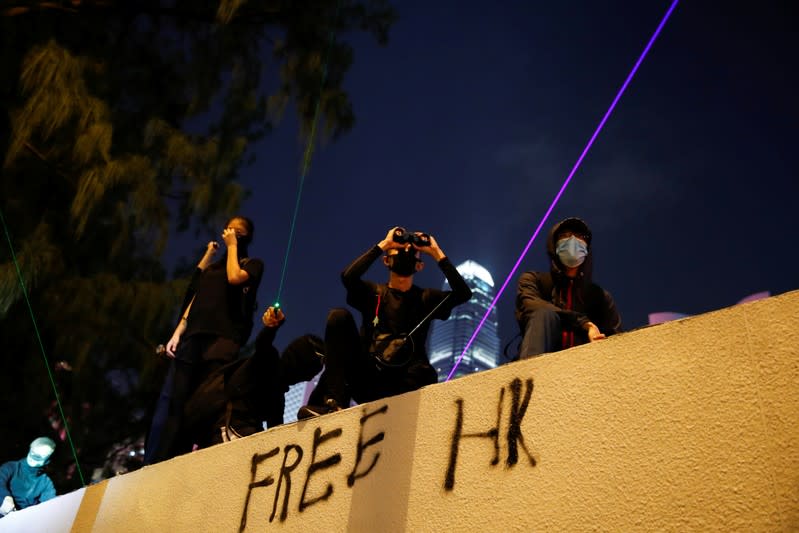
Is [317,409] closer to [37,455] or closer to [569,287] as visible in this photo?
[569,287]

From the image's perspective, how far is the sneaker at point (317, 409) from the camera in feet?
8.29

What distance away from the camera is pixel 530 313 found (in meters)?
2.95

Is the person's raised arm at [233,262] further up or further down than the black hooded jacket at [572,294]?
further up

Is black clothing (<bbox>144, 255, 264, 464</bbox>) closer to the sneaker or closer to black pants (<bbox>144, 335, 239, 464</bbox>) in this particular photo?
black pants (<bbox>144, 335, 239, 464</bbox>)

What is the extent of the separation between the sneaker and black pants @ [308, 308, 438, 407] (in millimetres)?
57

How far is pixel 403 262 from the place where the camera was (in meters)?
3.28

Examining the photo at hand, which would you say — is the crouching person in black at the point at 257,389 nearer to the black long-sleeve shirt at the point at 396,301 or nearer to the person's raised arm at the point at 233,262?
the black long-sleeve shirt at the point at 396,301

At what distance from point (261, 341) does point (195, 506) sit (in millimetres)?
799

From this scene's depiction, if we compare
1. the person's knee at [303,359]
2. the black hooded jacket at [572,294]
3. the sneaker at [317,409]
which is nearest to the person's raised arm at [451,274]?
the black hooded jacket at [572,294]

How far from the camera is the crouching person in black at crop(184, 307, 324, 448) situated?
3084 millimetres

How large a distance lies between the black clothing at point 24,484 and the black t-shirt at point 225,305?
1973mm

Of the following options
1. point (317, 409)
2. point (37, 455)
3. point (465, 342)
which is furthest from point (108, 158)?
point (465, 342)

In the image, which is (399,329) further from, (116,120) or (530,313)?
(116,120)

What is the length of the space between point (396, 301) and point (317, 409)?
0.80 metres
